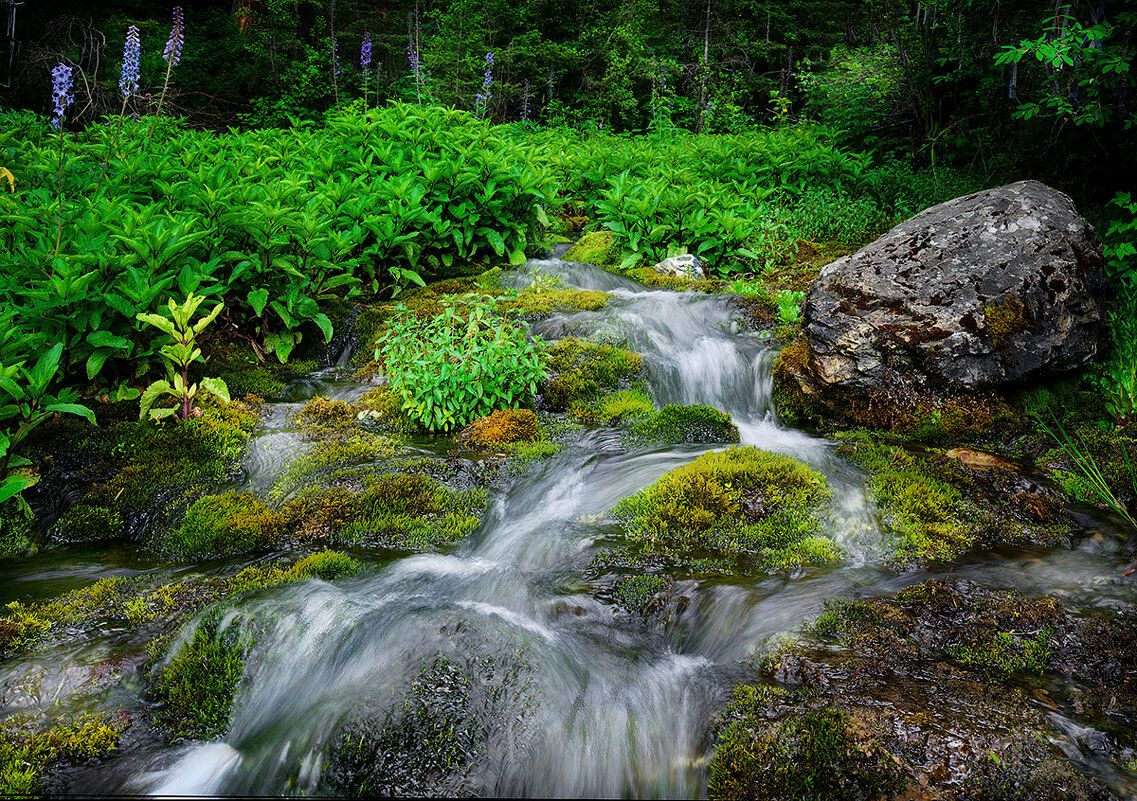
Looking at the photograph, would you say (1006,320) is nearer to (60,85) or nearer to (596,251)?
(596,251)

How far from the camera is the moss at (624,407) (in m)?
6.02

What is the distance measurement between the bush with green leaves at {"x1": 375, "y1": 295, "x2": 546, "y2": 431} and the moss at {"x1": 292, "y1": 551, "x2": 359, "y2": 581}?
1.76 meters

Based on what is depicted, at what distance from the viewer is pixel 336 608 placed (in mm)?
3641

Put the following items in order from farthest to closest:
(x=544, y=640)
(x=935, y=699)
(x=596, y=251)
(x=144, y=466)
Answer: (x=596, y=251) → (x=144, y=466) → (x=544, y=640) → (x=935, y=699)

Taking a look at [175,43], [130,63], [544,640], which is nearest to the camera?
[544,640]

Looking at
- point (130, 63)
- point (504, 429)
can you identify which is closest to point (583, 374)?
point (504, 429)

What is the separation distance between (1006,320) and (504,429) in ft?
14.0

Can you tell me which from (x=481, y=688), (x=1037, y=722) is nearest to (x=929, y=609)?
(x=1037, y=722)

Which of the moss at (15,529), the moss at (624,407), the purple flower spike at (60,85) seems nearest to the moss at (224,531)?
the moss at (15,529)

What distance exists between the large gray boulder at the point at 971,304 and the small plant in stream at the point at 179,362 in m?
5.29

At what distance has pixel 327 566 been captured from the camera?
13.1 ft

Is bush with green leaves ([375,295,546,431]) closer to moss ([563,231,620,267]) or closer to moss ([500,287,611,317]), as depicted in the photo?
moss ([500,287,611,317])

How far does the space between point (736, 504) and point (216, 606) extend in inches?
126

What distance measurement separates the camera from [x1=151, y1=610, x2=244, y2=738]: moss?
Answer: 3.07m
